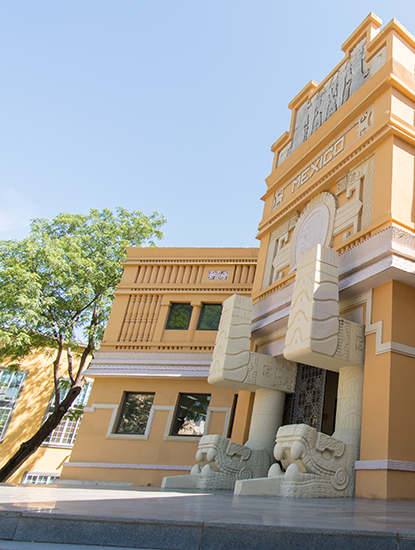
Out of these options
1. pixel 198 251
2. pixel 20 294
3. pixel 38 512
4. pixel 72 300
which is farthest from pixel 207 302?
pixel 38 512

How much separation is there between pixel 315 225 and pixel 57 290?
10.2 metres

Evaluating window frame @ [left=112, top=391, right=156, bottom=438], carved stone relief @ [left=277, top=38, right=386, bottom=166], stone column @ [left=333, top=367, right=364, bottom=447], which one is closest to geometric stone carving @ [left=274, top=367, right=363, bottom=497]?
stone column @ [left=333, top=367, right=364, bottom=447]

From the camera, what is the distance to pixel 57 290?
54.8 feet

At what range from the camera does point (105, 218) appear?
65.7 ft

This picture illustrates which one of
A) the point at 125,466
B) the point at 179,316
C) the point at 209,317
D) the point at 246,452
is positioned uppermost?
the point at 209,317

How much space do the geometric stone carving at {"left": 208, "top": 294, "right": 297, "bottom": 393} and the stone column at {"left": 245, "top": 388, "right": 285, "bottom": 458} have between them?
0.71 feet

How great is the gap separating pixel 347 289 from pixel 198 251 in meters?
8.92

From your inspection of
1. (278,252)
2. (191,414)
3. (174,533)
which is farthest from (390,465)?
(191,414)

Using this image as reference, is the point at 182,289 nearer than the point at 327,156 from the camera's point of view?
No

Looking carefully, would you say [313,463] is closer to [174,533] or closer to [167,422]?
→ [174,533]

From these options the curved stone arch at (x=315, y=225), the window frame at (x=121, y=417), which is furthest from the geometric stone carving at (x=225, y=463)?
the window frame at (x=121, y=417)

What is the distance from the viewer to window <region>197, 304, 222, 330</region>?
1541 centimetres

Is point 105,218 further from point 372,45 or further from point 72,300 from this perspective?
point 372,45

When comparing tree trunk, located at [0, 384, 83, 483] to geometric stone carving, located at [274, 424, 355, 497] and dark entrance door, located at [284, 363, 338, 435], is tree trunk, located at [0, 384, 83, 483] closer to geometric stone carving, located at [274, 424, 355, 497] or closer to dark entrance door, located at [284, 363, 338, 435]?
dark entrance door, located at [284, 363, 338, 435]
